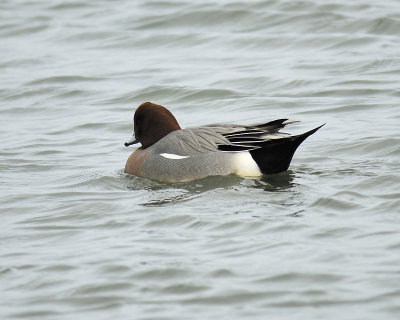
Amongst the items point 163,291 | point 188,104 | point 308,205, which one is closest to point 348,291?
point 163,291

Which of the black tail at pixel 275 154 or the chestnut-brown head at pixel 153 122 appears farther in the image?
the chestnut-brown head at pixel 153 122

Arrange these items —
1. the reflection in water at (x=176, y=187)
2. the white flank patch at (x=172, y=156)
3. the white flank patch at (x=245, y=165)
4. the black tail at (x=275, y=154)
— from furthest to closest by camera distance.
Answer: the white flank patch at (x=172, y=156) → the white flank patch at (x=245, y=165) → the black tail at (x=275, y=154) → the reflection in water at (x=176, y=187)

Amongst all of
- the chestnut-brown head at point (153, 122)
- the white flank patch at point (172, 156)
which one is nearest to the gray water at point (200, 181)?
the white flank patch at point (172, 156)

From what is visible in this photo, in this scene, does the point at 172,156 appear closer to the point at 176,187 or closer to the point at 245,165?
the point at 176,187

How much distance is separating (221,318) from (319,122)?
5.06 metres

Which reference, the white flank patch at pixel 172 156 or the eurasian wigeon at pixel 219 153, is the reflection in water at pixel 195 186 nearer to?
the eurasian wigeon at pixel 219 153

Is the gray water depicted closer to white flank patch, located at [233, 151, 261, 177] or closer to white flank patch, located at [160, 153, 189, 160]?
white flank patch, located at [233, 151, 261, 177]

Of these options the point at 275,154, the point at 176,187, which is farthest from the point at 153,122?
the point at 275,154

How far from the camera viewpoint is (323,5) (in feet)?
45.3

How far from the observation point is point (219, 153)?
7.62 metres

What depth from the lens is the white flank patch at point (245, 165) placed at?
757cm

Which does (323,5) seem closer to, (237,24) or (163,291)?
(237,24)

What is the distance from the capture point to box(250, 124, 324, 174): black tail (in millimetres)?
7426

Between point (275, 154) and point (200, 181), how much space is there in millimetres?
663
